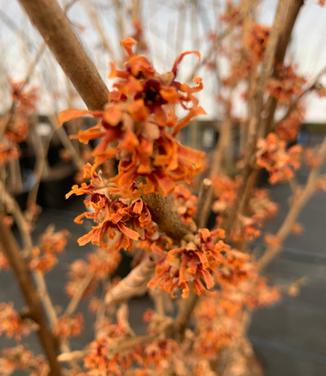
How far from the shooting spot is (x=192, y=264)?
0.42 meters

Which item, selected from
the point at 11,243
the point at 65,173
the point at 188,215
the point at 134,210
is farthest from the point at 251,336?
the point at 65,173

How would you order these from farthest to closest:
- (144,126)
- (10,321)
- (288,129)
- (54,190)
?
(54,190) < (10,321) < (288,129) < (144,126)

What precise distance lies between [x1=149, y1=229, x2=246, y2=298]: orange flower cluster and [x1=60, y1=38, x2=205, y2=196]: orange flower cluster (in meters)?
0.15

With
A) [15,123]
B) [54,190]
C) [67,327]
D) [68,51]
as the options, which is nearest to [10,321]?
[67,327]

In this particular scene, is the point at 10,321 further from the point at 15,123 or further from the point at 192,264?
the point at 192,264

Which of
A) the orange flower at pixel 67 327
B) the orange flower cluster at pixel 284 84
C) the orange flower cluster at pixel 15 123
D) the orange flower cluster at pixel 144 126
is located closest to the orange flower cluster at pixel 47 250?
the orange flower at pixel 67 327

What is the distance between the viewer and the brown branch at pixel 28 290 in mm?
969

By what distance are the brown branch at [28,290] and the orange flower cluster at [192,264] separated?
25.4 inches

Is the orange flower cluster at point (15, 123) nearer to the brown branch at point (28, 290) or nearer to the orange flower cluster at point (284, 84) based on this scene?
the brown branch at point (28, 290)

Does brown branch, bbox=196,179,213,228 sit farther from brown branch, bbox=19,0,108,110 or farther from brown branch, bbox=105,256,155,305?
brown branch, bbox=19,0,108,110

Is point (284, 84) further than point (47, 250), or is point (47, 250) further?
point (47, 250)

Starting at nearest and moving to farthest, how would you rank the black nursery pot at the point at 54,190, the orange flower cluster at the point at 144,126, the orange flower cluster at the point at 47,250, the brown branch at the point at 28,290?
the orange flower cluster at the point at 144,126, the brown branch at the point at 28,290, the orange flower cluster at the point at 47,250, the black nursery pot at the point at 54,190

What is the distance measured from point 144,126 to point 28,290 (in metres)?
0.90

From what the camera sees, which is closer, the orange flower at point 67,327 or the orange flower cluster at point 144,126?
the orange flower cluster at point 144,126
